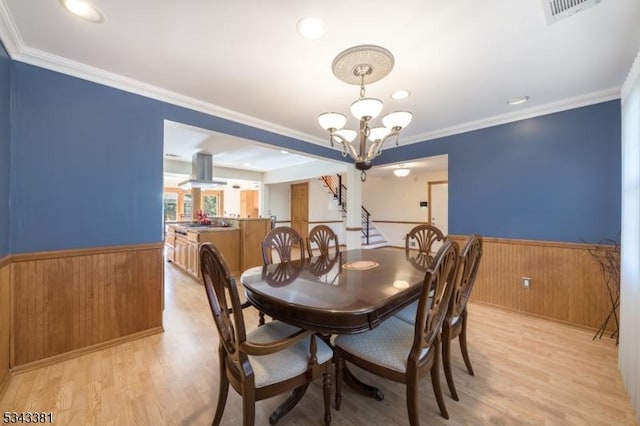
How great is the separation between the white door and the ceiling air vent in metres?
5.55

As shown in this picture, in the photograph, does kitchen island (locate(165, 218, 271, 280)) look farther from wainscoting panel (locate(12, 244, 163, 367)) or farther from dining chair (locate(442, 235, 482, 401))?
dining chair (locate(442, 235, 482, 401))

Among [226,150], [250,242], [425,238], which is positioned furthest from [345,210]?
[425,238]

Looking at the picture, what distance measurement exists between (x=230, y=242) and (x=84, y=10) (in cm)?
354

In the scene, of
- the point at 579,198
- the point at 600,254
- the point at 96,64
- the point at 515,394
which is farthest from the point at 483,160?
the point at 96,64

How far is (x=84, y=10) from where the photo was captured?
1.52m

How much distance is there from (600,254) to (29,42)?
211 inches

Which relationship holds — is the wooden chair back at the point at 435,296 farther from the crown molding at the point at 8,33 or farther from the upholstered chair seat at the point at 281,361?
the crown molding at the point at 8,33

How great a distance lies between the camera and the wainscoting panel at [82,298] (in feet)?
6.31

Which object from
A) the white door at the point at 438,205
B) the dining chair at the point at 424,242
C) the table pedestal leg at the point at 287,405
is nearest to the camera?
the table pedestal leg at the point at 287,405

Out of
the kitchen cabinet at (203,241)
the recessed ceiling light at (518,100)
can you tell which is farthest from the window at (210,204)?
the recessed ceiling light at (518,100)

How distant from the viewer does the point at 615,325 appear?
2469mm

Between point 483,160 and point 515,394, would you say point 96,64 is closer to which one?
point 515,394

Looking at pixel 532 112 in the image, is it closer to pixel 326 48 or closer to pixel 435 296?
pixel 326 48

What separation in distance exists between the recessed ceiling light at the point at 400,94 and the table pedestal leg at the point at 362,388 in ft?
8.28
